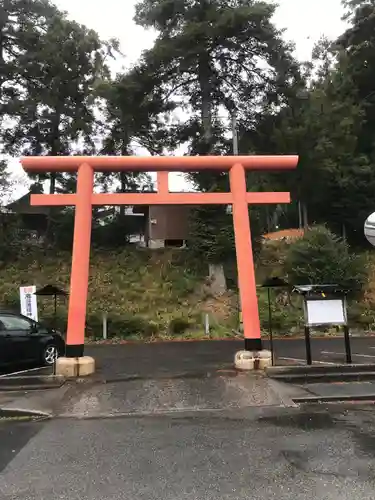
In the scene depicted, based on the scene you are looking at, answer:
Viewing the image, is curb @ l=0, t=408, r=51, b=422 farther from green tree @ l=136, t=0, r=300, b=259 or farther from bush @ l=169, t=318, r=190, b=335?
green tree @ l=136, t=0, r=300, b=259

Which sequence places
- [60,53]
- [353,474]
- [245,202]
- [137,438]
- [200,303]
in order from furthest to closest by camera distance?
[60,53]
[200,303]
[245,202]
[137,438]
[353,474]

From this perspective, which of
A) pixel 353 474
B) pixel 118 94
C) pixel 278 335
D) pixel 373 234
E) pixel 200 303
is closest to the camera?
pixel 353 474

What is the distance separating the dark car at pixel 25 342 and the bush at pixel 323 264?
1240 centimetres

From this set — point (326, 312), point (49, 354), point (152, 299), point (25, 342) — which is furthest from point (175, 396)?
point (152, 299)

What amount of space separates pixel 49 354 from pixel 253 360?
5.12 meters

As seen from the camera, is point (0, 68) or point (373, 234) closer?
point (373, 234)

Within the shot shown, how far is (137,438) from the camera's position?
6574 millimetres

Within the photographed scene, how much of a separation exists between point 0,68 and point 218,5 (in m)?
12.6

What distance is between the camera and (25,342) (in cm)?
1205

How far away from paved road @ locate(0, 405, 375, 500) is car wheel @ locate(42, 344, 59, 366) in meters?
4.94

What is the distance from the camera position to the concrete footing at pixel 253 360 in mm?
11203

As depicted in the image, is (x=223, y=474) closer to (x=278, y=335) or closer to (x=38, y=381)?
(x=38, y=381)

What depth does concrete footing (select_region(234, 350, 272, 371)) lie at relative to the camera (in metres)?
11.2

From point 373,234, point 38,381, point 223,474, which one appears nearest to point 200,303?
point 38,381
